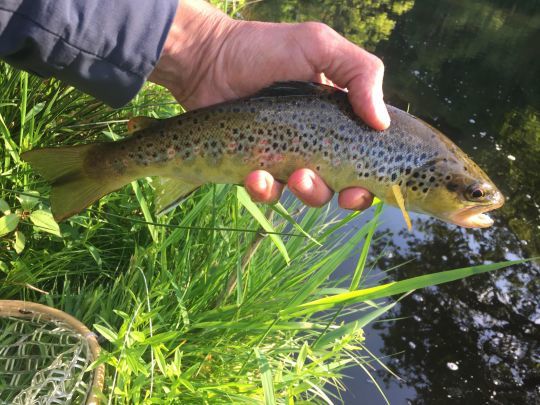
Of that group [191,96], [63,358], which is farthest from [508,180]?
[63,358]

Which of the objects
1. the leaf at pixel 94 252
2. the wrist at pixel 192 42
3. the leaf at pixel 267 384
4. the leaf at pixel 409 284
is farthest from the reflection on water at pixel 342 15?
the leaf at pixel 267 384

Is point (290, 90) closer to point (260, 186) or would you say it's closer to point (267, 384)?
point (260, 186)

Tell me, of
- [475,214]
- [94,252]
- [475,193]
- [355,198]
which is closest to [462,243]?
[475,214]

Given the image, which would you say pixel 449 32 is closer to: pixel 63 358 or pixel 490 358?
pixel 490 358

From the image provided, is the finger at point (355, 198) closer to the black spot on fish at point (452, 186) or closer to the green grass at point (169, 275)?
the green grass at point (169, 275)

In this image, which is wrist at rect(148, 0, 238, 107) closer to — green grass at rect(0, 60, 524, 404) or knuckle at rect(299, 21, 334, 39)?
knuckle at rect(299, 21, 334, 39)
